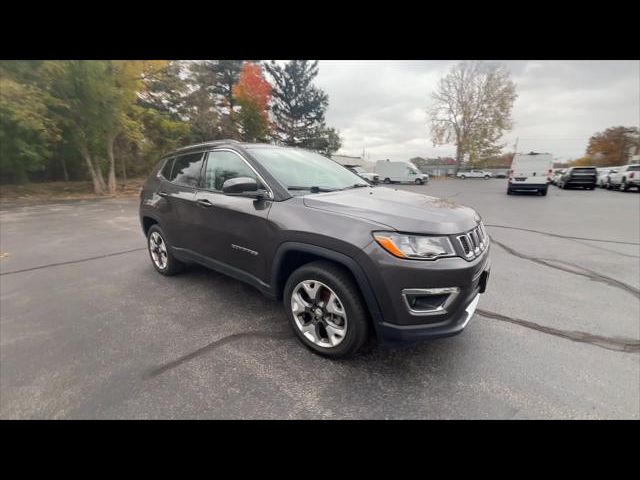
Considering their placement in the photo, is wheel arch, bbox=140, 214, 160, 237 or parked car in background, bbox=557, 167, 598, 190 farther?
parked car in background, bbox=557, 167, 598, 190

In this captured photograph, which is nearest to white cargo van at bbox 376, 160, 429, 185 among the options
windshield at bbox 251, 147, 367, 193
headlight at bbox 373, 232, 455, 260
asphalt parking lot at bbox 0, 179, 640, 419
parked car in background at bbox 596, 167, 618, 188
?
parked car in background at bbox 596, 167, 618, 188

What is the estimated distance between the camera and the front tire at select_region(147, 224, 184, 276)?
3.98 meters

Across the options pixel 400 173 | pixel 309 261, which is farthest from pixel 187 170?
pixel 400 173

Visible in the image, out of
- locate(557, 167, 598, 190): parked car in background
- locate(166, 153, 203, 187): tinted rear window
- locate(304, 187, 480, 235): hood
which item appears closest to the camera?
locate(304, 187, 480, 235): hood

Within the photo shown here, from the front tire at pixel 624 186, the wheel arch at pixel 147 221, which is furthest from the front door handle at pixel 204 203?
the front tire at pixel 624 186

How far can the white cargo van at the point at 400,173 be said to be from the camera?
99.7 feet

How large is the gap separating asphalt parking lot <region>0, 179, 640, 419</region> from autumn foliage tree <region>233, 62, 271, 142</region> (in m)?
28.3

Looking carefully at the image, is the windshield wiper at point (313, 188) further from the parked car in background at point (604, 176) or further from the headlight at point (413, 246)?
the parked car in background at point (604, 176)

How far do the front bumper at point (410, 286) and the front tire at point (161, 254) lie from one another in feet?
10.0

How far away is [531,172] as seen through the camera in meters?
15.3

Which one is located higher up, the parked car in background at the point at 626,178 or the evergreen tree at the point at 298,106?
the evergreen tree at the point at 298,106

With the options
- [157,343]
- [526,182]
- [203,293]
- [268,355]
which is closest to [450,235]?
[268,355]

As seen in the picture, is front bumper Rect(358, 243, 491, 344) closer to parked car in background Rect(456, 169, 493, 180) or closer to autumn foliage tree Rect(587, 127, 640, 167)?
parked car in background Rect(456, 169, 493, 180)
